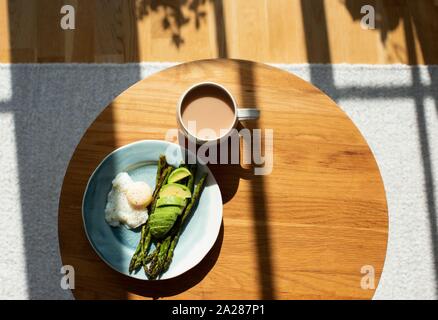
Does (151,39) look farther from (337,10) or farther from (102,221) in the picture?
(102,221)

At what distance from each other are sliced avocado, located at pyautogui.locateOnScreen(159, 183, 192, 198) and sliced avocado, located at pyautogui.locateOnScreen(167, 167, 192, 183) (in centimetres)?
1

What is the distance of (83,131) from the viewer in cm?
185

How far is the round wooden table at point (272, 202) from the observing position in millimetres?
1090

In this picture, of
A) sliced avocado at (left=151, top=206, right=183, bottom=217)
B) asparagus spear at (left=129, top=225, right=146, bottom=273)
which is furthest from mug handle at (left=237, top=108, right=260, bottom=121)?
asparagus spear at (left=129, top=225, right=146, bottom=273)

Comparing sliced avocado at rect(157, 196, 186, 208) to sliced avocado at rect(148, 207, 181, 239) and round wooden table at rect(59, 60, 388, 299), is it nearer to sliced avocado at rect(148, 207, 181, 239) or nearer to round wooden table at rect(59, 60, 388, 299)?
sliced avocado at rect(148, 207, 181, 239)

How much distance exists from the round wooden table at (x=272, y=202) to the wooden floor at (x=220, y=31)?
0.87 metres

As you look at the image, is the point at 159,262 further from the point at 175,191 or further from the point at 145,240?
the point at 175,191

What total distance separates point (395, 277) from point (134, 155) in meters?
1.29

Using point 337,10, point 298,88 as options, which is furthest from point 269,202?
point 337,10

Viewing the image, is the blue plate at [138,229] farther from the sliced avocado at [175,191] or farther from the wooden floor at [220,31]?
the wooden floor at [220,31]

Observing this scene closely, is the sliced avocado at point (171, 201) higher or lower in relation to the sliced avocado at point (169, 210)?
higher

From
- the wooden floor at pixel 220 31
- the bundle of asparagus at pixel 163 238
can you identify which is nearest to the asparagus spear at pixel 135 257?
the bundle of asparagus at pixel 163 238

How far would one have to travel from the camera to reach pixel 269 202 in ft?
3.71
